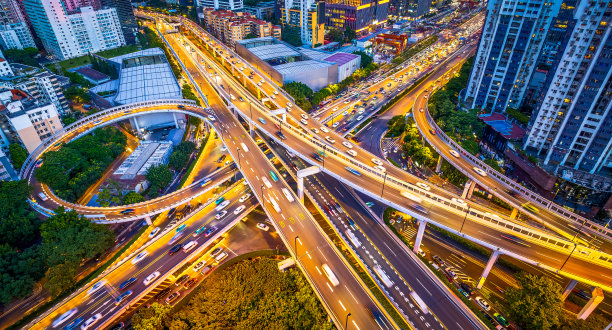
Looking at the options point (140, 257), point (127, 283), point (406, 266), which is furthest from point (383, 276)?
point (140, 257)

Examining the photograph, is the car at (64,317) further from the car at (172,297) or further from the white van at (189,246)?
the white van at (189,246)

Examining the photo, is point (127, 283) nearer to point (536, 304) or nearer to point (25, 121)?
point (25, 121)

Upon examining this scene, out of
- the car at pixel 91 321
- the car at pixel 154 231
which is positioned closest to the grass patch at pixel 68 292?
the car at pixel 154 231

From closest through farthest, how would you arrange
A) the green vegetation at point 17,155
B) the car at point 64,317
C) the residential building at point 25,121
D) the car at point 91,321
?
the car at point 91,321 → the car at point 64,317 → the green vegetation at point 17,155 → the residential building at point 25,121

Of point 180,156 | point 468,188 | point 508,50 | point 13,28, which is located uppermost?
point 508,50

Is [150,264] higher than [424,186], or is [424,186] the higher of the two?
[424,186]
